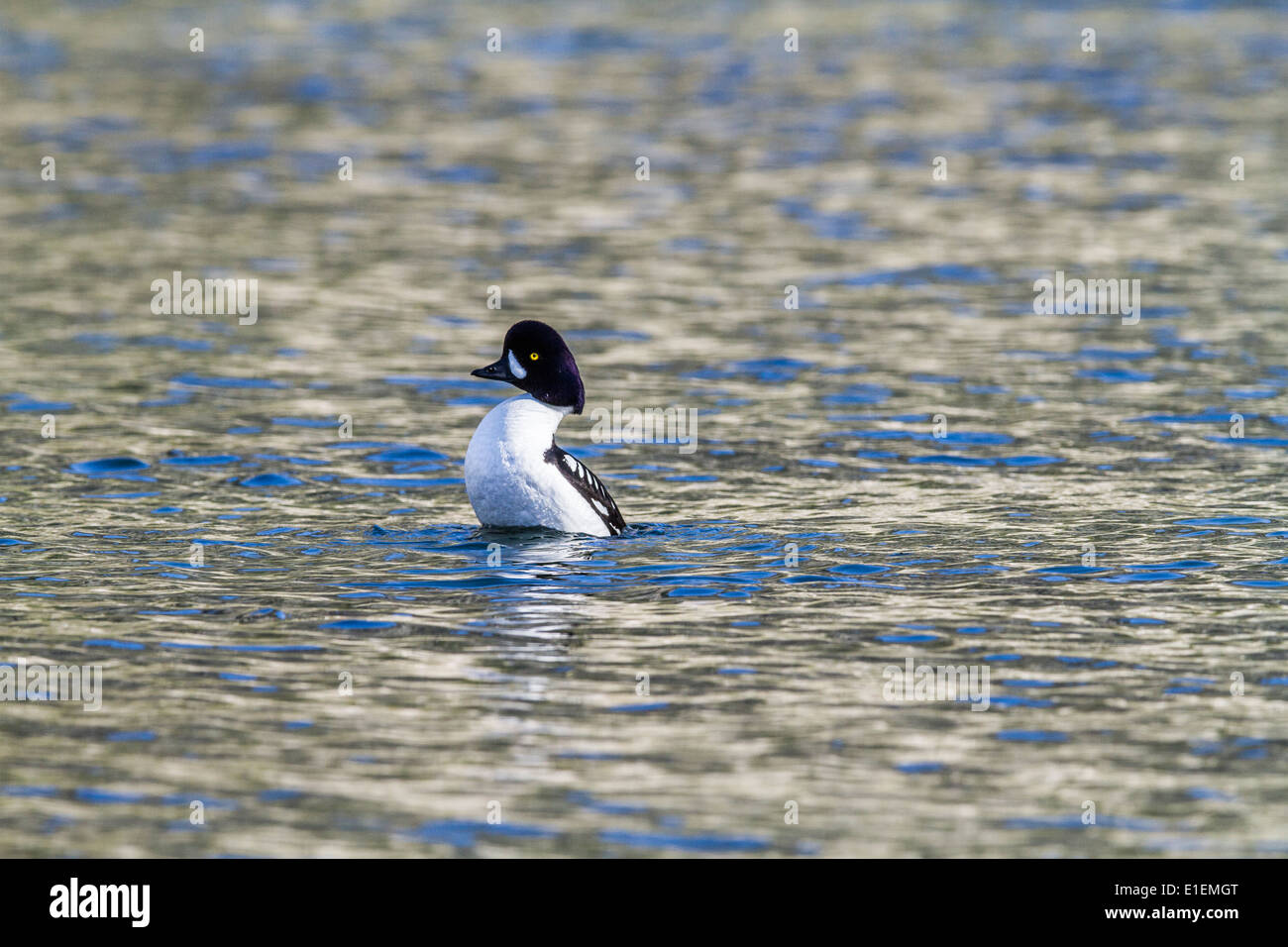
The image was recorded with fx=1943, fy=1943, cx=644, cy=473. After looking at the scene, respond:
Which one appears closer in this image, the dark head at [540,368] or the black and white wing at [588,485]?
the dark head at [540,368]

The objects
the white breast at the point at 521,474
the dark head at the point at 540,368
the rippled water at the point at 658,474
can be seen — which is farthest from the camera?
the dark head at the point at 540,368

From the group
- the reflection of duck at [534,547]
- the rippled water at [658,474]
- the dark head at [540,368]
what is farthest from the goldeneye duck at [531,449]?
the rippled water at [658,474]

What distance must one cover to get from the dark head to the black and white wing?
1.28 feet

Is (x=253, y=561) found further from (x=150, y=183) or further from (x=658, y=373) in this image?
(x=150, y=183)

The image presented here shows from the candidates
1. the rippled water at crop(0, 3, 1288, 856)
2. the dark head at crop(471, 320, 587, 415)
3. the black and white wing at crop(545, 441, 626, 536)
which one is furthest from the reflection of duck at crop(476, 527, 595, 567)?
the dark head at crop(471, 320, 587, 415)

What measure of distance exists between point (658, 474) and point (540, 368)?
349 cm

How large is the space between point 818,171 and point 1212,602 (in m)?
21.1

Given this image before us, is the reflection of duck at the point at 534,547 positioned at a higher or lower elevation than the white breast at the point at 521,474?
lower

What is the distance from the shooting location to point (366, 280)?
83.3 ft

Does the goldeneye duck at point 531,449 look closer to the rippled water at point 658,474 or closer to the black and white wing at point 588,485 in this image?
the black and white wing at point 588,485

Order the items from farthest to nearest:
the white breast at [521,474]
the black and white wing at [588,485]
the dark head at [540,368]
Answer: the black and white wing at [588,485] → the dark head at [540,368] → the white breast at [521,474]

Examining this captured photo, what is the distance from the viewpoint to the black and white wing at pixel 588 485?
14.1m

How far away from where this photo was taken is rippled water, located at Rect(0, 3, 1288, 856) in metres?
9.84

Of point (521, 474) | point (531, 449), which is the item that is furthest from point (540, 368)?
point (521, 474)
